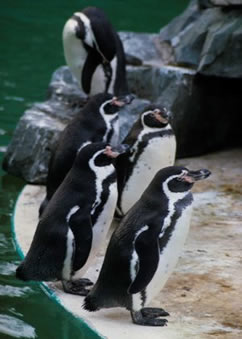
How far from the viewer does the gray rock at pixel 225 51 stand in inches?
283

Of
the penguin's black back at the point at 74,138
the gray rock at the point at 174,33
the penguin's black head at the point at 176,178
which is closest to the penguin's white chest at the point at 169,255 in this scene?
the penguin's black head at the point at 176,178

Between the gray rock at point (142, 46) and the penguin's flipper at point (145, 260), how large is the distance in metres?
3.48

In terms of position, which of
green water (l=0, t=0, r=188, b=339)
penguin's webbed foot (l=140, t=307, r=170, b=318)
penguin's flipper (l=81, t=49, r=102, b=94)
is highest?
penguin's flipper (l=81, t=49, r=102, b=94)

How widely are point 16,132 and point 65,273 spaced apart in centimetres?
239

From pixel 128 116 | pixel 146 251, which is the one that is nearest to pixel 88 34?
pixel 128 116

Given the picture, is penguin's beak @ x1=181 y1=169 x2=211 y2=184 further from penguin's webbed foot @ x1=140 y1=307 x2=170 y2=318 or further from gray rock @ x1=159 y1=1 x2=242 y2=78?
gray rock @ x1=159 y1=1 x2=242 y2=78

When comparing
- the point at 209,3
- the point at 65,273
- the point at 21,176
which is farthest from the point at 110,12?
the point at 65,273

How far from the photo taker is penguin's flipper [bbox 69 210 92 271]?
16.3 feet

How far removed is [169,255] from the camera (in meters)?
4.75

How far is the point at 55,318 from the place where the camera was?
16.3 ft

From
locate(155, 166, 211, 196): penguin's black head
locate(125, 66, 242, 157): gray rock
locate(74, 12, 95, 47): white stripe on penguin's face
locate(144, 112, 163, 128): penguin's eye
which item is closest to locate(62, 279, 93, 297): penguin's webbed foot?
locate(155, 166, 211, 196): penguin's black head

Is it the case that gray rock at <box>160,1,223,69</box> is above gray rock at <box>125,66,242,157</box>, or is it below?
above

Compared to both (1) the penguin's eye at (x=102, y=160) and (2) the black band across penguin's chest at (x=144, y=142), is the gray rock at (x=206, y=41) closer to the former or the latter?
(2) the black band across penguin's chest at (x=144, y=142)

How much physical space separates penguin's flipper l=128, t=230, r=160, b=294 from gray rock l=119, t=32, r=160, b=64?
137 inches
